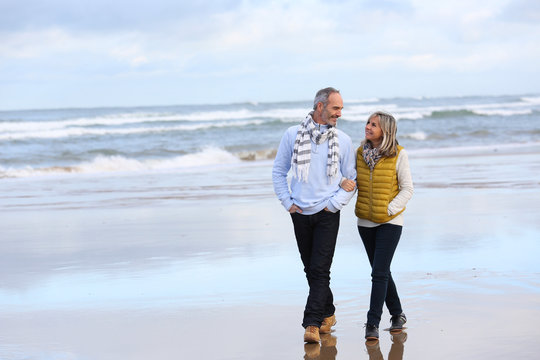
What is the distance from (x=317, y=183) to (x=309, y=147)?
0.23m

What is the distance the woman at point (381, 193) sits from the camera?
4.52 metres

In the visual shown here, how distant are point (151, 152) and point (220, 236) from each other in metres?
17.4

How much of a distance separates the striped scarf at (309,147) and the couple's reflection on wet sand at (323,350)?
97 cm

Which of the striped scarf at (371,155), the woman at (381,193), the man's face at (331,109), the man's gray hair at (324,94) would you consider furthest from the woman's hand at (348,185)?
the man's gray hair at (324,94)

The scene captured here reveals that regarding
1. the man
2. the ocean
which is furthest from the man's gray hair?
the ocean

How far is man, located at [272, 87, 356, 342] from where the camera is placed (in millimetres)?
4520

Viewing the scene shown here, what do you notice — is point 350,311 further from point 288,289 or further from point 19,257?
point 19,257

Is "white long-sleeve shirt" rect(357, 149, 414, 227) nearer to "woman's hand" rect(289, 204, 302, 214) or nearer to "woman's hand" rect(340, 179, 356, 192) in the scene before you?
"woman's hand" rect(340, 179, 356, 192)

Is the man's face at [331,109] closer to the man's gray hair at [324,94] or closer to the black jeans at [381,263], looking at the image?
the man's gray hair at [324,94]

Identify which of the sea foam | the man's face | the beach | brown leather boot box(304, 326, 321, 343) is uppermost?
the man's face

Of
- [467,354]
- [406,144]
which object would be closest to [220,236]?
[467,354]

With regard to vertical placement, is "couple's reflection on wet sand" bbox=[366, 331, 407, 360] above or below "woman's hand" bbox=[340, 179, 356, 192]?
below

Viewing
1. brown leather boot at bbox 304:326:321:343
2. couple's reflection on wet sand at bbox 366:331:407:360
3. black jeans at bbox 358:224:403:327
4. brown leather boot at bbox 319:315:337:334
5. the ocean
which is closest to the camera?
couple's reflection on wet sand at bbox 366:331:407:360

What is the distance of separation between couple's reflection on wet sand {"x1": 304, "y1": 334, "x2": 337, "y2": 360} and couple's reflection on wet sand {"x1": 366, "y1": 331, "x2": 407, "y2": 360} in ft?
0.67
